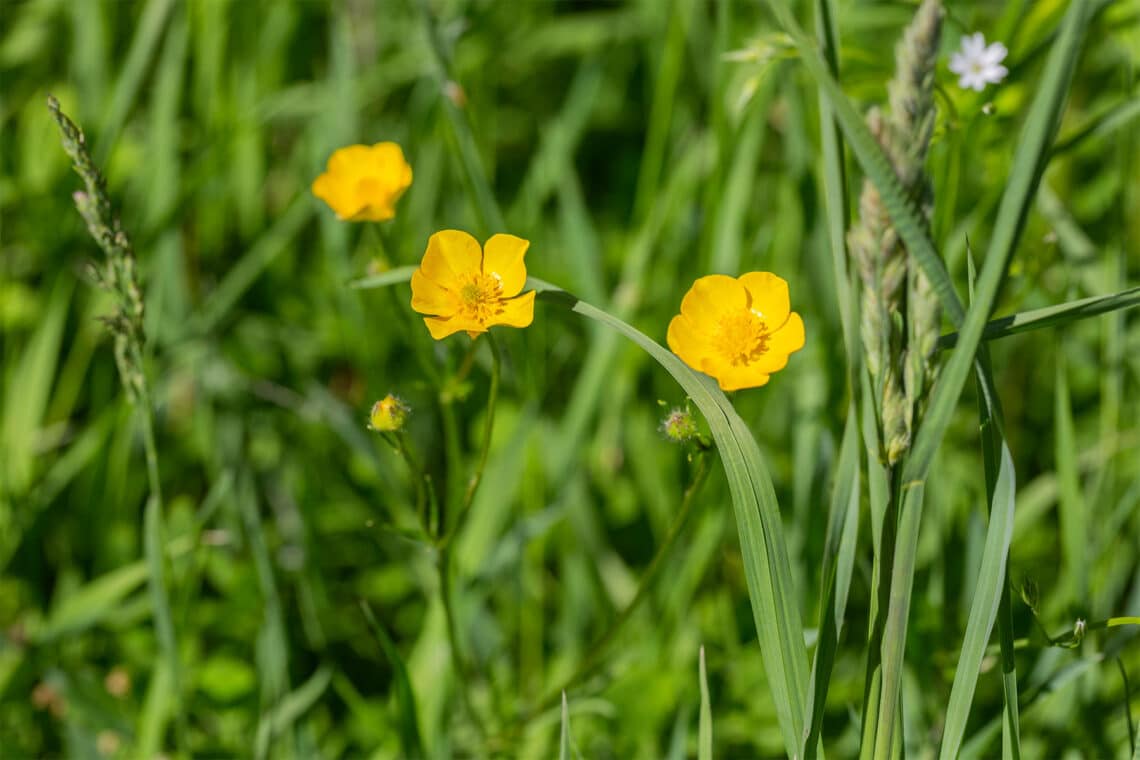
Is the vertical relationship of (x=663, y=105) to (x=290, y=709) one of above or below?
above

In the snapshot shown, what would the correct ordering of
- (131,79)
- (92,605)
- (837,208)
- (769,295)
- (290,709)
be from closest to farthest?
1. (837,208)
2. (769,295)
3. (290,709)
4. (92,605)
5. (131,79)

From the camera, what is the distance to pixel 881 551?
1.16 metres

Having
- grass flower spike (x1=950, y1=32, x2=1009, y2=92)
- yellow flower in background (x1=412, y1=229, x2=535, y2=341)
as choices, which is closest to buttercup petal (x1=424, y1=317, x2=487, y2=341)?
yellow flower in background (x1=412, y1=229, x2=535, y2=341)

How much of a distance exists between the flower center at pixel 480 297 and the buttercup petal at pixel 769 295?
34 cm

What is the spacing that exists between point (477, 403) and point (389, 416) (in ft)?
4.07

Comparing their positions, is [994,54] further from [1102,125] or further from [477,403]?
[477,403]

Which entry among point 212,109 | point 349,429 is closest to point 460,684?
point 349,429

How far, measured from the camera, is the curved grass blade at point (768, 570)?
46.5 inches

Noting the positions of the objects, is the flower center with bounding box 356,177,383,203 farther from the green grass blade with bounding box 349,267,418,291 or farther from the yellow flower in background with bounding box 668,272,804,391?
the yellow flower in background with bounding box 668,272,804,391

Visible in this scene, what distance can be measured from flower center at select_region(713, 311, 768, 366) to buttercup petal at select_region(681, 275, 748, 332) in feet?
0.04

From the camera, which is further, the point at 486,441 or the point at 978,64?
the point at 978,64

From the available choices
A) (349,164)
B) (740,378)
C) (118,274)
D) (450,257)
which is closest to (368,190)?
(349,164)

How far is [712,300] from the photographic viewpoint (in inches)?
52.7

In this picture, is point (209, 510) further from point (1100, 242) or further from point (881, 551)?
point (1100, 242)
